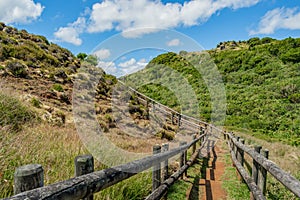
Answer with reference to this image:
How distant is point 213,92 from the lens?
37250 mm

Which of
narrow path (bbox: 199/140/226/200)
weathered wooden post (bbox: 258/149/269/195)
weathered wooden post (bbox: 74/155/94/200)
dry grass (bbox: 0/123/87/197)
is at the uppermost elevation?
weathered wooden post (bbox: 74/155/94/200)

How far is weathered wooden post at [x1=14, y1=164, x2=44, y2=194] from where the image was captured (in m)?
1.31

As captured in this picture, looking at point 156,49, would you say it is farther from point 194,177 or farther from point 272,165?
point 272,165

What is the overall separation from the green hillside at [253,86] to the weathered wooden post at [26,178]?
1158 cm

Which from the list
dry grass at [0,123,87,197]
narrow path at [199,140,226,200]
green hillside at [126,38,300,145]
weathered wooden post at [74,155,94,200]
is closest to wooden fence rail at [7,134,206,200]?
weathered wooden post at [74,155,94,200]

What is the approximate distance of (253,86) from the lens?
117 feet

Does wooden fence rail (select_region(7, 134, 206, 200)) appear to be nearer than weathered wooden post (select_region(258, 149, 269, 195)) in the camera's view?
Yes

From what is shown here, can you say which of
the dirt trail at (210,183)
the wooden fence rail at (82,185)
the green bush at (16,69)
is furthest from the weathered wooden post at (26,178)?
the green bush at (16,69)

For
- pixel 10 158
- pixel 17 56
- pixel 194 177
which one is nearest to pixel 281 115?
pixel 194 177

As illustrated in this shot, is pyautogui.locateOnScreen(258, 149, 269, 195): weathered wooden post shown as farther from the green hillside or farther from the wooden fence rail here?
the green hillside

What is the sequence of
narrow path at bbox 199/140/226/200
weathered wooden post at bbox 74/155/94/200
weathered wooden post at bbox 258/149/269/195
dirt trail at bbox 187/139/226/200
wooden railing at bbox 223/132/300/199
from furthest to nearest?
1. narrow path at bbox 199/140/226/200
2. dirt trail at bbox 187/139/226/200
3. weathered wooden post at bbox 258/149/269/195
4. wooden railing at bbox 223/132/300/199
5. weathered wooden post at bbox 74/155/94/200

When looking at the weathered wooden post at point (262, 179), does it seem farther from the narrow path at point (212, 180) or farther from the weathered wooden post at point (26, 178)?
the weathered wooden post at point (26, 178)

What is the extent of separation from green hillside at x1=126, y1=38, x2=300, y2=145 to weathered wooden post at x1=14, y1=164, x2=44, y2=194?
1158 cm

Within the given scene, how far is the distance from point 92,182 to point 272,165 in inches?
90.8
